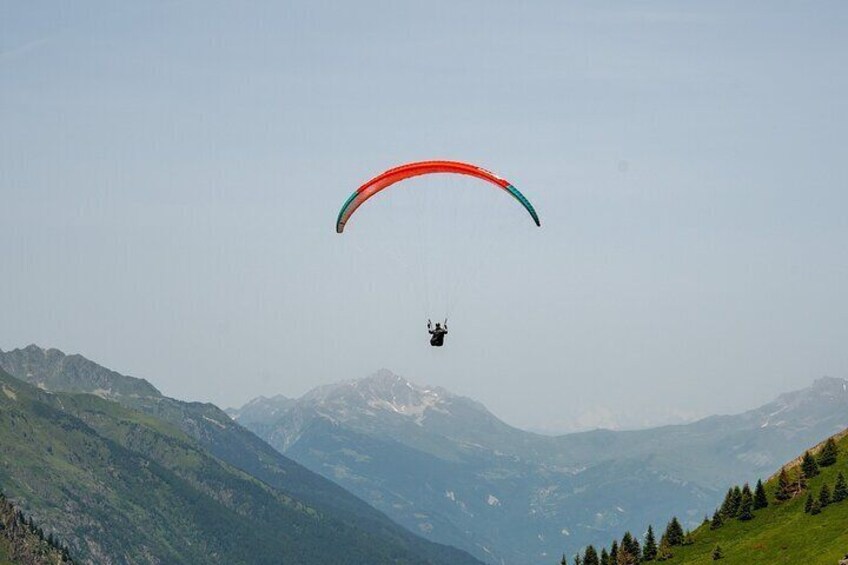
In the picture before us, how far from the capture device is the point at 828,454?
470ft

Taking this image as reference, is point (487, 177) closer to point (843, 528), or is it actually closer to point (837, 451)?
point (843, 528)

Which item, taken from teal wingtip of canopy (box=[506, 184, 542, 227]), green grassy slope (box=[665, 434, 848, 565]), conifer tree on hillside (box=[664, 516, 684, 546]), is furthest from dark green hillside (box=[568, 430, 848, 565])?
teal wingtip of canopy (box=[506, 184, 542, 227])

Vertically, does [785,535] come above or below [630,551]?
above

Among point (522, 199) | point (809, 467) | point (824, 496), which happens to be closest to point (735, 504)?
point (809, 467)

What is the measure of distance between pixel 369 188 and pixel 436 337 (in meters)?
15.6

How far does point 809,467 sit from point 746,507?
9.22 meters

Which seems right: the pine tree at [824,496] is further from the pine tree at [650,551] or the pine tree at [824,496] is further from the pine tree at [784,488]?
the pine tree at [650,551]

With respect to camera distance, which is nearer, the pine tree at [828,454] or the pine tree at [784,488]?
the pine tree at [784,488]

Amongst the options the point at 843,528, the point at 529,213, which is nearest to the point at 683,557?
the point at 843,528

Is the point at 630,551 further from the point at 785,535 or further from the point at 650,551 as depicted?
the point at 785,535

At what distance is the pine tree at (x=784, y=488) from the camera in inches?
5443

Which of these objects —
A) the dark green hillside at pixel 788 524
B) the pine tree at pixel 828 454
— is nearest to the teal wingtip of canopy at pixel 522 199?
the dark green hillside at pixel 788 524

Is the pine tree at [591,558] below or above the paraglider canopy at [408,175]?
below

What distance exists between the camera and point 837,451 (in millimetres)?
144250
